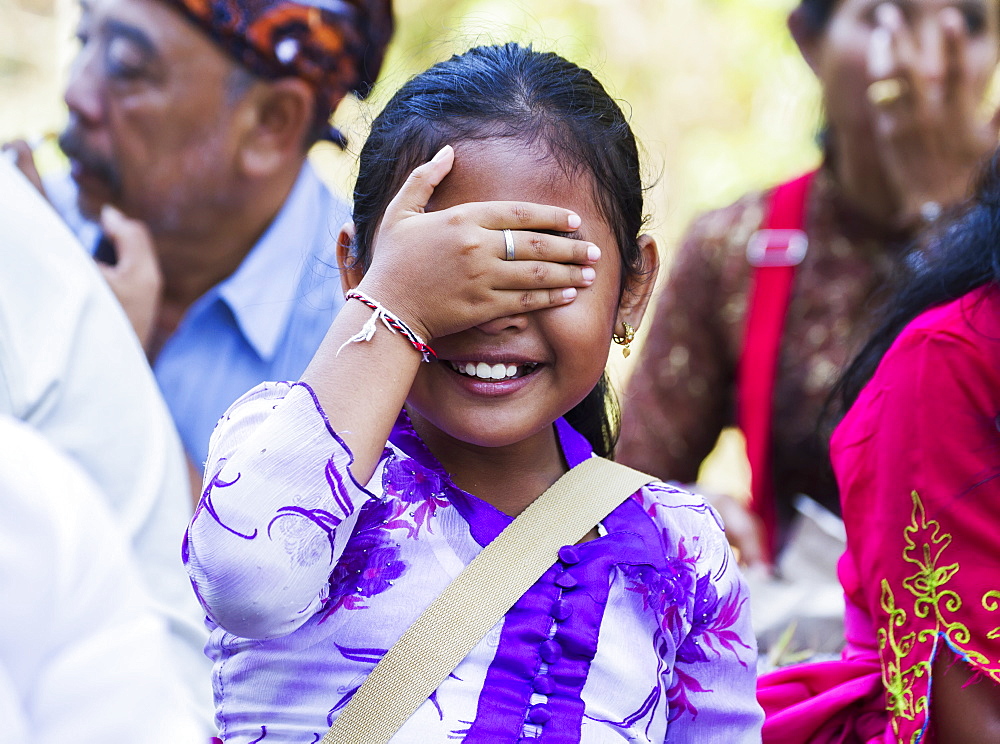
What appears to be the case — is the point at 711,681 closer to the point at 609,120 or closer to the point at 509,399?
the point at 509,399

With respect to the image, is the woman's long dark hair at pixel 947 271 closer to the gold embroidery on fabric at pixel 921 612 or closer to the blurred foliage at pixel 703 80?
the gold embroidery on fabric at pixel 921 612

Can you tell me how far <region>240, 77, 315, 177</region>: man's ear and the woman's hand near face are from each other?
164 centimetres

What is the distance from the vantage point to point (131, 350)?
6.51 feet

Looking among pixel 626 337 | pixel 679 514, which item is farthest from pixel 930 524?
pixel 626 337

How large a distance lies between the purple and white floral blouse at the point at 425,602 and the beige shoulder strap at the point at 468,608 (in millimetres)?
24

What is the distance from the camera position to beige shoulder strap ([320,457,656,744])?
4.77 feet

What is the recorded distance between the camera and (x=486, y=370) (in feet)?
5.02

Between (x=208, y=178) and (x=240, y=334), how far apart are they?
0.37 m

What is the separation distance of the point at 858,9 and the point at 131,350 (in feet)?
7.84

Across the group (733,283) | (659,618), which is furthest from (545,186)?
(733,283)

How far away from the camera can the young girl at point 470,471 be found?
1.39 metres

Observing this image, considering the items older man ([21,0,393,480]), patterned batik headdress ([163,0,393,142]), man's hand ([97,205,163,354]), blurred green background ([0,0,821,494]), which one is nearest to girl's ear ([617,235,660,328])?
older man ([21,0,393,480])

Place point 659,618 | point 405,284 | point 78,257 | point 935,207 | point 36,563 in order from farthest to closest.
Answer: point 935,207 < point 78,257 < point 659,618 < point 405,284 < point 36,563

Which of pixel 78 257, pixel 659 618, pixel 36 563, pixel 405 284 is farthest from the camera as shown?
pixel 78 257
